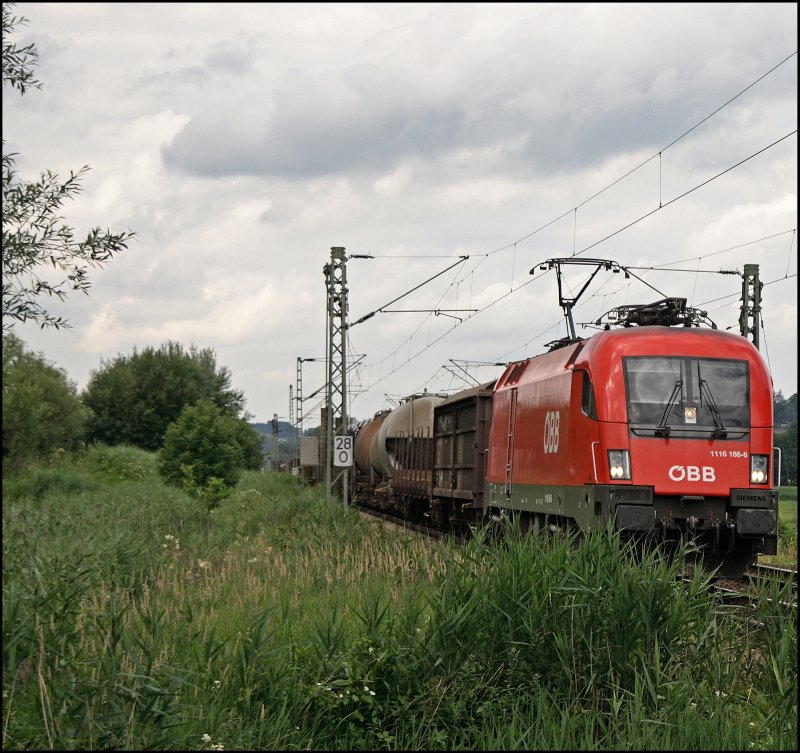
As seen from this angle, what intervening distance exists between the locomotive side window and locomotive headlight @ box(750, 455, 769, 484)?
208 cm

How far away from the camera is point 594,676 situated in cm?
745

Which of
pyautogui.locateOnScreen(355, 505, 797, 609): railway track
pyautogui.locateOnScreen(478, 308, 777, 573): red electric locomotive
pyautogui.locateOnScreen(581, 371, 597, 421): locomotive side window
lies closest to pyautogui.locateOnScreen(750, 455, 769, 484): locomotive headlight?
pyautogui.locateOnScreen(478, 308, 777, 573): red electric locomotive

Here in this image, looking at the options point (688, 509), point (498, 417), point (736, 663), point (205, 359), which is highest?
point (205, 359)

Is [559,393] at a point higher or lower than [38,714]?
higher

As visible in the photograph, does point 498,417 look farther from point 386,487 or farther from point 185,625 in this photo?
point 386,487

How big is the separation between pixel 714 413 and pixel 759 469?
3.04ft

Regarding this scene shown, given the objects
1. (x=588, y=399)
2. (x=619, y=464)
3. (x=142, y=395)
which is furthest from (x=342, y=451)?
(x=142, y=395)

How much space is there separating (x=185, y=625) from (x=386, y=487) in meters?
28.3

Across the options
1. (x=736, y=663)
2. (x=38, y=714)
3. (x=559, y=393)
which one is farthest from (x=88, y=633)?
(x=559, y=393)

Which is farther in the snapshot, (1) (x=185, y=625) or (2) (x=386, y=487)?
(2) (x=386, y=487)

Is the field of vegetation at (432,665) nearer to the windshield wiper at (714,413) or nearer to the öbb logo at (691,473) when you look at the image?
the öbb logo at (691,473)

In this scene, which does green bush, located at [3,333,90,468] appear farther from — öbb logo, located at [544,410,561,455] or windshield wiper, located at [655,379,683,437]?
windshield wiper, located at [655,379,683,437]

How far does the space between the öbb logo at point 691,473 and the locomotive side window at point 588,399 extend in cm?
116

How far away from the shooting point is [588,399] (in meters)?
13.6
